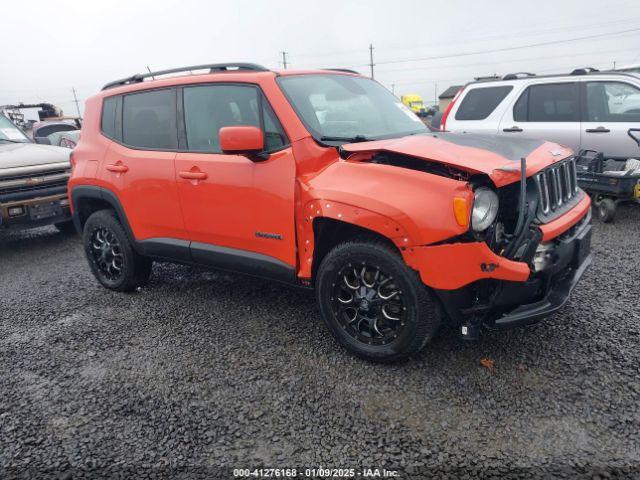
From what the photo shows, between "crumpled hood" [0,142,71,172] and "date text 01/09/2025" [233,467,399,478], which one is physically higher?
"crumpled hood" [0,142,71,172]

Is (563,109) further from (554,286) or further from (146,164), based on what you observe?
(146,164)

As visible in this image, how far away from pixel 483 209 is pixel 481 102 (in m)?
5.50

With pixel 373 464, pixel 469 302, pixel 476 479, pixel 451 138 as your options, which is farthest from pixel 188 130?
pixel 476 479

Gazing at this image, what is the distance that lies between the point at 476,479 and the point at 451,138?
6.90 ft

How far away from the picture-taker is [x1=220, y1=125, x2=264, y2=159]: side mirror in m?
3.00

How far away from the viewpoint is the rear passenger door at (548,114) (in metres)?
6.77

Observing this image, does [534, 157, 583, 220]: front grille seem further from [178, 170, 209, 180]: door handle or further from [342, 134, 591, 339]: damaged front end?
[178, 170, 209, 180]: door handle

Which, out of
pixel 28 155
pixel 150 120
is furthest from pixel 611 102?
pixel 28 155

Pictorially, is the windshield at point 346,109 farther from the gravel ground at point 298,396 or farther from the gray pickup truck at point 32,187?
the gray pickup truck at point 32,187

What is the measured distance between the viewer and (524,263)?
2557 millimetres

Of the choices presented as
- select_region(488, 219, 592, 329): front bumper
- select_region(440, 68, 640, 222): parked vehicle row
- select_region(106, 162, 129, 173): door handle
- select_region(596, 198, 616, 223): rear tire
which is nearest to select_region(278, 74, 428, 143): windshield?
select_region(488, 219, 592, 329): front bumper

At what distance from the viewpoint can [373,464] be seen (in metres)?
2.27

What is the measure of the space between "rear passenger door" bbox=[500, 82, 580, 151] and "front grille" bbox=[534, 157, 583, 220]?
3.63 m

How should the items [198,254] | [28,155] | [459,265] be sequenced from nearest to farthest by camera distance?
[459,265]
[198,254]
[28,155]
